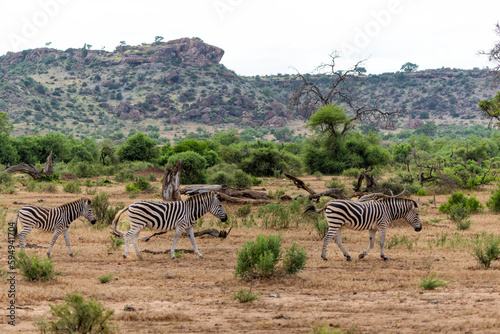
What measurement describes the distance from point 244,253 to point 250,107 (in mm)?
104124

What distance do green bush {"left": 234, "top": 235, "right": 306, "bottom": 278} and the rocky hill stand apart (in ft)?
273

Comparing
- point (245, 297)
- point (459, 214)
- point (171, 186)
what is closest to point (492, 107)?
point (459, 214)

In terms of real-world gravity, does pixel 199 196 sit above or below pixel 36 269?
above

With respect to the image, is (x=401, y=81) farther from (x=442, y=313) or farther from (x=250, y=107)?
(x=442, y=313)

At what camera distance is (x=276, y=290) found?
26.6ft

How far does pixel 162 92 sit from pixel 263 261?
10737 cm

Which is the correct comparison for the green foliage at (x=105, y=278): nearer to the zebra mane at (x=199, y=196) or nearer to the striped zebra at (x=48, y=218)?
the striped zebra at (x=48, y=218)

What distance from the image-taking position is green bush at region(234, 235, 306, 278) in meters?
8.52

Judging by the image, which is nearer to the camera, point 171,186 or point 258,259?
point 258,259

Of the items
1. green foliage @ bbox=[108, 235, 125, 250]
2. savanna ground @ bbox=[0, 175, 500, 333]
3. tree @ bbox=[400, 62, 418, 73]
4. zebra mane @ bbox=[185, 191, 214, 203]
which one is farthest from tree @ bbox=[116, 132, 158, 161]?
tree @ bbox=[400, 62, 418, 73]

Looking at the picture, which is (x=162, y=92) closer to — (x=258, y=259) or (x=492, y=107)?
(x=492, y=107)

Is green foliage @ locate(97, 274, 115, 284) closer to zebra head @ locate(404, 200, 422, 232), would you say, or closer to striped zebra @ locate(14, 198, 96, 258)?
striped zebra @ locate(14, 198, 96, 258)

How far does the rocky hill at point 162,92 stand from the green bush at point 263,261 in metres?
83.3

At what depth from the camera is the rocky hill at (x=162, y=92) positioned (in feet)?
321
